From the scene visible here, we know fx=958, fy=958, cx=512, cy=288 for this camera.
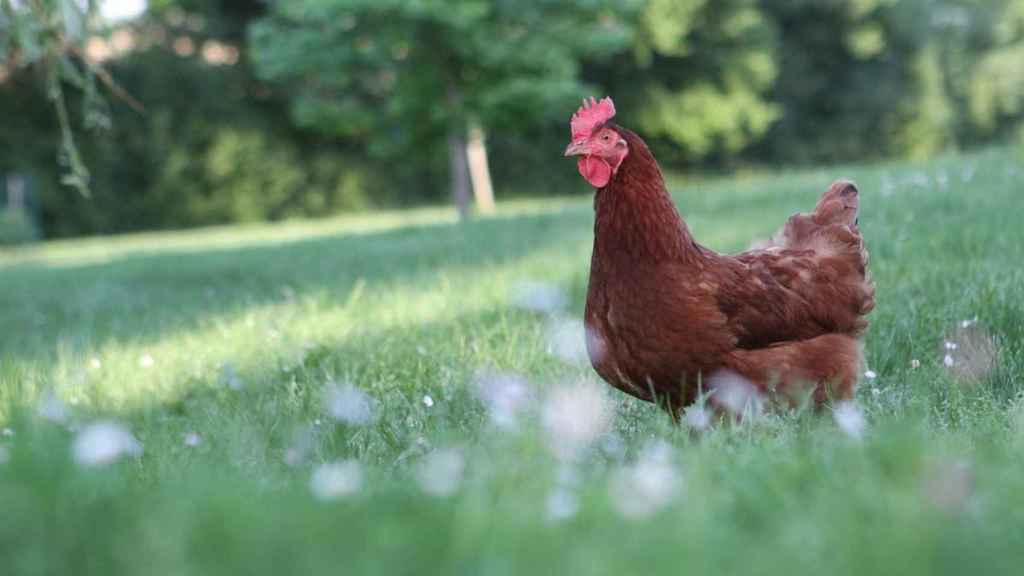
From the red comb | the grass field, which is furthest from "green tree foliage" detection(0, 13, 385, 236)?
the red comb

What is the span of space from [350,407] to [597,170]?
0.98 meters

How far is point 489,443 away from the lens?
1961 mm

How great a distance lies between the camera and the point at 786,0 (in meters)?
32.6

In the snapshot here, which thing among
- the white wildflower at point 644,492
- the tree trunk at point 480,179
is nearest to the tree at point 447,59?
the tree trunk at point 480,179

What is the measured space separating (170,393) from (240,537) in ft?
9.40

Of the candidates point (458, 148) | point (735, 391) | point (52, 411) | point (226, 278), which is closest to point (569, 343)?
point (735, 391)

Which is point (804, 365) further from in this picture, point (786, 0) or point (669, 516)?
point (786, 0)

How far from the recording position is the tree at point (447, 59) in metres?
16.7

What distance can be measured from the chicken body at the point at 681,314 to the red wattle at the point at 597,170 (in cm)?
4

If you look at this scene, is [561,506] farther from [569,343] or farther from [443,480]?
[569,343]

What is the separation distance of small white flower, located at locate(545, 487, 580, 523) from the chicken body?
1.24 metres

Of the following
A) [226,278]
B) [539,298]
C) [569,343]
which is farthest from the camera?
[226,278]


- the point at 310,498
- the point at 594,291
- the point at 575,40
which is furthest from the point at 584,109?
the point at 575,40

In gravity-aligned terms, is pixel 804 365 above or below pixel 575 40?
below
